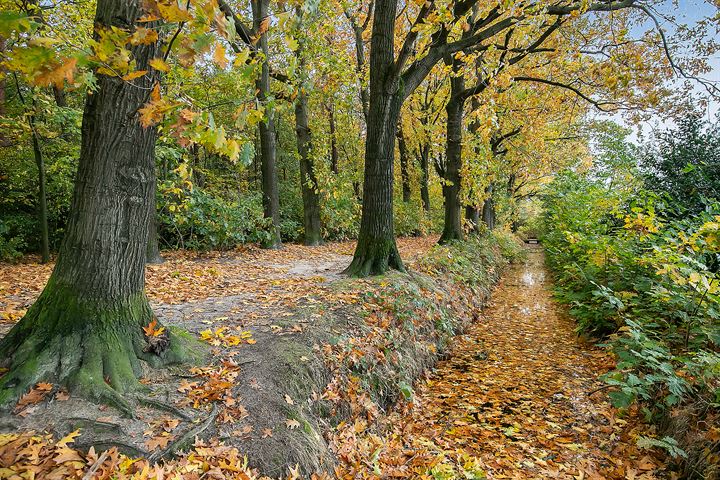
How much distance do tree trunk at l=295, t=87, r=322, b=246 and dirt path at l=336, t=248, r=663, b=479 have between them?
8526 mm

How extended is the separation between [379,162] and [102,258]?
5320mm

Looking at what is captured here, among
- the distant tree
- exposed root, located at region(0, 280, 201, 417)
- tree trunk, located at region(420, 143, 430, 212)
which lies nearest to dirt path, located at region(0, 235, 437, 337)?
exposed root, located at region(0, 280, 201, 417)

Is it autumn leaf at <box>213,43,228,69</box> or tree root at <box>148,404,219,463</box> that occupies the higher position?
autumn leaf at <box>213,43,228,69</box>

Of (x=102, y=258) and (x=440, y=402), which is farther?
(x=440, y=402)

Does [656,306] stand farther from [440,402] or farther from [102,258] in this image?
[102,258]

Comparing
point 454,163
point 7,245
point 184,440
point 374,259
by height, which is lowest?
point 184,440

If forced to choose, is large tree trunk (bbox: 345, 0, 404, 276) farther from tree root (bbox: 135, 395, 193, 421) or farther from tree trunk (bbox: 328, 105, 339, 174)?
tree trunk (bbox: 328, 105, 339, 174)

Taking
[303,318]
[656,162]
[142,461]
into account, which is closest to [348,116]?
[656,162]

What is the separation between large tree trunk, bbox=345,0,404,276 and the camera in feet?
23.8

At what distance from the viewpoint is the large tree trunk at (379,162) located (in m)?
7.27

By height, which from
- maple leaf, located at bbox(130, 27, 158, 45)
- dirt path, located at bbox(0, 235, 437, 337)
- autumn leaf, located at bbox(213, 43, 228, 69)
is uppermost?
maple leaf, located at bbox(130, 27, 158, 45)

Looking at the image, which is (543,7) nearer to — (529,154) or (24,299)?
(24,299)

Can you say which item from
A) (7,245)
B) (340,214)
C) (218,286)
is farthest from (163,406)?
(340,214)

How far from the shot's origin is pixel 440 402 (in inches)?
197
